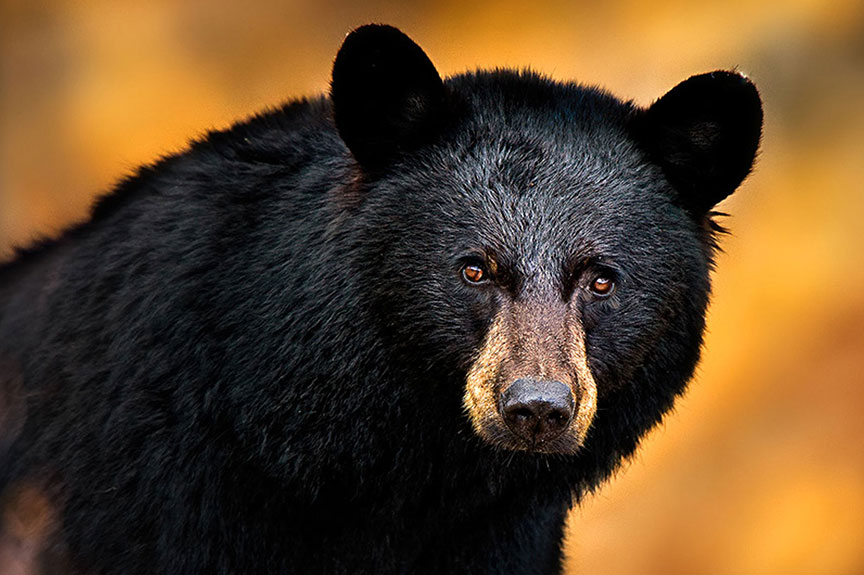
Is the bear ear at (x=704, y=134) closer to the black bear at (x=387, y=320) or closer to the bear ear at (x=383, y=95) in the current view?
the black bear at (x=387, y=320)

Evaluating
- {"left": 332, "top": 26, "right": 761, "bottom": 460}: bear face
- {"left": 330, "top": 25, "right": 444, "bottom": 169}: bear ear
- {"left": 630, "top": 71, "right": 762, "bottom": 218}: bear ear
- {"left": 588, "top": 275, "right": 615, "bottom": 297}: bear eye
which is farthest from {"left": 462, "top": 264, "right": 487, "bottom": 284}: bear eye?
{"left": 630, "top": 71, "right": 762, "bottom": 218}: bear ear

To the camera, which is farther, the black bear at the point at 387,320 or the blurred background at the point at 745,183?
the blurred background at the point at 745,183

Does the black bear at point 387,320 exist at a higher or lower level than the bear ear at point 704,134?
lower

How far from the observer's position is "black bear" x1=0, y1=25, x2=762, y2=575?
4.21 metres

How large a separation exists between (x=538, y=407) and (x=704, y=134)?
1.19 metres

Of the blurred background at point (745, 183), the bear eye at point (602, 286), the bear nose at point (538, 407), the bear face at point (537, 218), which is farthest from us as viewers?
the blurred background at point (745, 183)

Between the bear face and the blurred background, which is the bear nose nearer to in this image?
the bear face

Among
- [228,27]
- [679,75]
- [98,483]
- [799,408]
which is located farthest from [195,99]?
[98,483]

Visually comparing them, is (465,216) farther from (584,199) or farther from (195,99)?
(195,99)

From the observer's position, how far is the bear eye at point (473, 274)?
419cm

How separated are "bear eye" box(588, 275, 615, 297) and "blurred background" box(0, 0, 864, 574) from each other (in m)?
5.25

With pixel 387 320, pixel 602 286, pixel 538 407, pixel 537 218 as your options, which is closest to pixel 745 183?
pixel 602 286

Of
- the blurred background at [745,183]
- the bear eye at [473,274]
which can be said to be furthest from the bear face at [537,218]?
the blurred background at [745,183]

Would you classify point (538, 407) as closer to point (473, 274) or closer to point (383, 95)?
point (473, 274)
